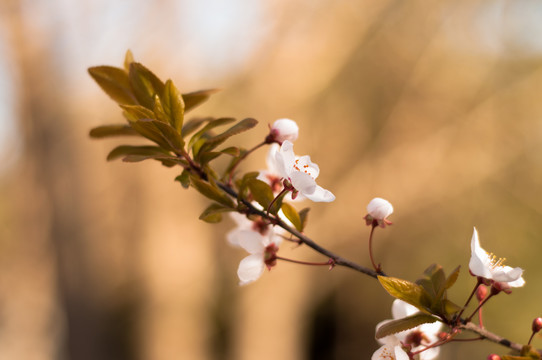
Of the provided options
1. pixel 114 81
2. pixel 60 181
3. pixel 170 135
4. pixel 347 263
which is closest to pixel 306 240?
pixel 347 263

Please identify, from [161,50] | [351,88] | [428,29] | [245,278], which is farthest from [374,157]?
[245,278]

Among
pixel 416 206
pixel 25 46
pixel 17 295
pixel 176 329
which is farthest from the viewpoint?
pixel 17 295

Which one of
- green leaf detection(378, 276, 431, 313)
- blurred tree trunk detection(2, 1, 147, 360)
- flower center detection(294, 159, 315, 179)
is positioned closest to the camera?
green leaf detection(378, 276, 431, 313)

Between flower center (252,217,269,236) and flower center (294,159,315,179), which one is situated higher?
flower center (294,159,315,179)

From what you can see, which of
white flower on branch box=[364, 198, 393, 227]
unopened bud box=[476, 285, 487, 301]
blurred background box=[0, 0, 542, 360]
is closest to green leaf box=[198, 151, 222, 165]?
white flower on branch box=[364, 198, 393, 227]

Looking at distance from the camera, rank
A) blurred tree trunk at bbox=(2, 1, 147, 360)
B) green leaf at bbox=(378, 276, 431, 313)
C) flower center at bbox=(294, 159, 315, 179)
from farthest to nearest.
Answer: blurred tree trunk at bbox=(2, 1, 147, 360)
flower center at bbox=(294, 159, 315, 179)
green leaf at bbox=(378, 276, 431, 313)

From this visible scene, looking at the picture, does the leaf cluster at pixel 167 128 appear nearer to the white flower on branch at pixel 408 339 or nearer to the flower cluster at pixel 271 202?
the flower cluster at pixel 271 202

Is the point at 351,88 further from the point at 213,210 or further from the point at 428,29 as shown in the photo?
the point at 213,210

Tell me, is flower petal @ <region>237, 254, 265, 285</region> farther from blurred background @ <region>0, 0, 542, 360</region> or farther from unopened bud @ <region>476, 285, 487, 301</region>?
blurred background @ <region>0, 0, 542, 360</region>
